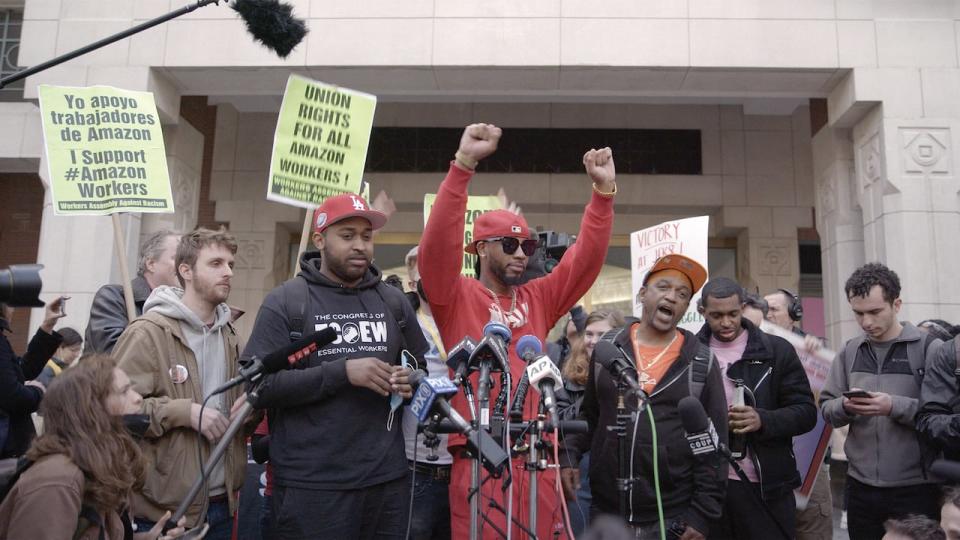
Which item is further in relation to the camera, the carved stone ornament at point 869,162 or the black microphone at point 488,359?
the carved stone ornament at point 869,162

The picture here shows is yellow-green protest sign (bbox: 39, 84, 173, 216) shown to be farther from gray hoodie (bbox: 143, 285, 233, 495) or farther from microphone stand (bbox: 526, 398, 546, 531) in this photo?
microphone stand (bbox: 526, 398, 546, 531)

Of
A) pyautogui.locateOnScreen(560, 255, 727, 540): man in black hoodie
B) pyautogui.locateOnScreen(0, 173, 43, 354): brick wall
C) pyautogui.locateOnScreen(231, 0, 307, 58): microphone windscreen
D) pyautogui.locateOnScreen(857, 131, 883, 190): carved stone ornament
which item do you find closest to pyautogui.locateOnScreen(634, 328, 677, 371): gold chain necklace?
pyautogui.locateOnScreen(560, 255, 727, 540): man in black hoodie

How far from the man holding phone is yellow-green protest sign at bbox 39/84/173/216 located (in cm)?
471

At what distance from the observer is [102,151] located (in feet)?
18.4

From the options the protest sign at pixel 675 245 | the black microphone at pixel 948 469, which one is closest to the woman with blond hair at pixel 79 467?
the black microphone at pixel 948 469

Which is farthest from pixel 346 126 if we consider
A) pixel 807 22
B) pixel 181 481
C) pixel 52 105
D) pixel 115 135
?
pixel 807 22

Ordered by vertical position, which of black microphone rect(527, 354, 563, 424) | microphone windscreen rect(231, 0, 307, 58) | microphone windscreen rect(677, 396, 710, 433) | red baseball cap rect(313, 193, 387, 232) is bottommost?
microphone windscreen rect(677, 396, 710, 433)

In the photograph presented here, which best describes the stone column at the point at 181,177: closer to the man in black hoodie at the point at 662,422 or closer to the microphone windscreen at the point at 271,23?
the microphone windscreen at the point at 271,23

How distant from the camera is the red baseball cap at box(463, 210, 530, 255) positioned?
3.93 metres

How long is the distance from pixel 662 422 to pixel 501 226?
4.01 ft

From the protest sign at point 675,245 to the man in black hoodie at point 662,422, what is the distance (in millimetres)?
2346

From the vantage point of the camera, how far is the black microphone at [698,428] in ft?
10.3

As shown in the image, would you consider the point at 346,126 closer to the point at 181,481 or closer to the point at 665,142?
the point at 181,481

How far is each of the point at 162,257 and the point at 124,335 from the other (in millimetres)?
1144
